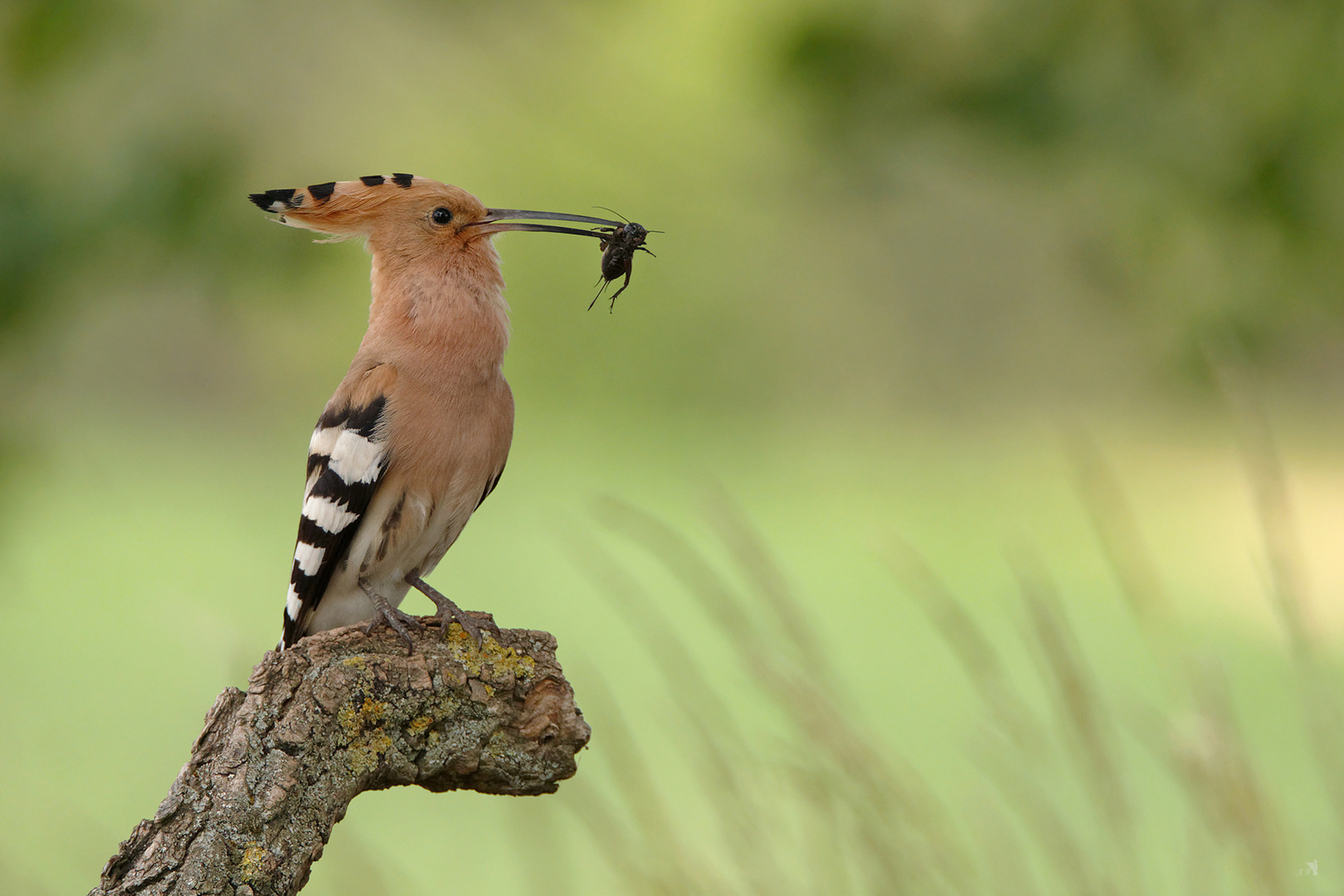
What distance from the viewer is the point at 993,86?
1.23 metres

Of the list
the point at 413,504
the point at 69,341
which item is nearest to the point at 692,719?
the point at 413,504

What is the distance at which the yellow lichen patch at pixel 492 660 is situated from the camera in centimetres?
67

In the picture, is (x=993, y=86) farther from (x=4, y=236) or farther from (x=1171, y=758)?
(x=4, y=236)

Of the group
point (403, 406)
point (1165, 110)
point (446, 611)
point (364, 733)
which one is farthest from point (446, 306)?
point (1165, 110)

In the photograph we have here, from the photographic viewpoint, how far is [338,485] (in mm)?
870

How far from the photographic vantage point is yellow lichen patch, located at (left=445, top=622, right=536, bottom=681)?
0.67 metres

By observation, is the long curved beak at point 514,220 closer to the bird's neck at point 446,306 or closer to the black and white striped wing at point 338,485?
the bird's neck at point 446,306

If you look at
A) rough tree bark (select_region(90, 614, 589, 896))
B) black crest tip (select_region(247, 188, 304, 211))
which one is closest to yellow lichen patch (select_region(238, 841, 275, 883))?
rough tree bark (select_region(90, 614, 589, 896))

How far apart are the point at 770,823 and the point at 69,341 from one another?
1.05m

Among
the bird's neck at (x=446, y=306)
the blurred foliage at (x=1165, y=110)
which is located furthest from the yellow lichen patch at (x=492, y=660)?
the blurred foliage at (x=1165, y=110)

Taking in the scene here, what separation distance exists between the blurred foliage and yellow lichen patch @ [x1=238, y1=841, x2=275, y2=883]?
96 cm

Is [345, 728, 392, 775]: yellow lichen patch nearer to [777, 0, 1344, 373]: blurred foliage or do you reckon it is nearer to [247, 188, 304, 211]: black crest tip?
[247, 188, 304, 211]: black crest tip

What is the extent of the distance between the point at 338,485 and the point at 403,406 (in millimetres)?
78

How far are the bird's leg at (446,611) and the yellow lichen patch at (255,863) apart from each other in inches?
6.8
